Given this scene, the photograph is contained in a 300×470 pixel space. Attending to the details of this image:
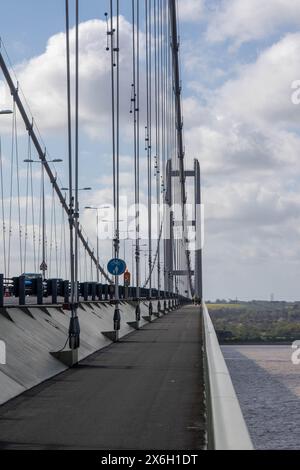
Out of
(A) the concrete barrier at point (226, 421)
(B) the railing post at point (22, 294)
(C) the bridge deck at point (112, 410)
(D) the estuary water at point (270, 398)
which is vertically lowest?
(D) the estuary water at point (270, 398)

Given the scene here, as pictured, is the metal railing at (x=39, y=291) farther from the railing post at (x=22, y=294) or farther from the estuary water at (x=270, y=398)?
the estuary water at (x=270, y=398)

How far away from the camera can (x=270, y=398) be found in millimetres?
60625

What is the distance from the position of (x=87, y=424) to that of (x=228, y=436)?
17.1 feet

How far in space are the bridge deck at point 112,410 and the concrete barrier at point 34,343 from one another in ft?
0.89

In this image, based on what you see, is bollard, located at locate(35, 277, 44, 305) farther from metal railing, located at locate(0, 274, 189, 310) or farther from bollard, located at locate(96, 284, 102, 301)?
bollard, located at locate(96, 284, 102, 301)

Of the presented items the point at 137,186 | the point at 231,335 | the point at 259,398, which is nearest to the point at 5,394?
the point at 137,186

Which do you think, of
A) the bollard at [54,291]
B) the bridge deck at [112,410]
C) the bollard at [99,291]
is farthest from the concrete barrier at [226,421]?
the bollard at [99,291]

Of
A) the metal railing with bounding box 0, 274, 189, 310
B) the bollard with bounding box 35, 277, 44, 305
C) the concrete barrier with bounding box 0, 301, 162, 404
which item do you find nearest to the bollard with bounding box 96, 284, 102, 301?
the metal railing with bounding box 0, 274, 189, 310

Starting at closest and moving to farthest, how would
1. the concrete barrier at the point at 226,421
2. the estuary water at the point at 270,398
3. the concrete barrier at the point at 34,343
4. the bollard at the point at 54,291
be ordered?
the concrete barrier at the point at 226,421
the concrete barrier at the point at 34,343
the bollard at the point at 54,291
the estuary water at the point at 270,398

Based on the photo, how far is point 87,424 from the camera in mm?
11117

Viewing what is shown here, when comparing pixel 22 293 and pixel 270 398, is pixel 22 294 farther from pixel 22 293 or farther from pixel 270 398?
pixel 270 398

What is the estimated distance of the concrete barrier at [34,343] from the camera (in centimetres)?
1501

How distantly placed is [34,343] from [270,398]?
4350cm

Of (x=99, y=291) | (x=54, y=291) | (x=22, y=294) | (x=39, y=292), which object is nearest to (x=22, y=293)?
(x=22, y=294)
